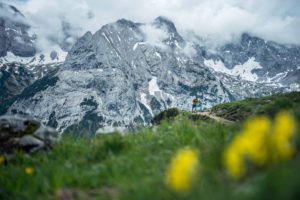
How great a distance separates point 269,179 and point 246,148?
39 cm

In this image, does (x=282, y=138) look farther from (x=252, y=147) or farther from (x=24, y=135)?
(x=24, y=135)

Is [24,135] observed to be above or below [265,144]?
above

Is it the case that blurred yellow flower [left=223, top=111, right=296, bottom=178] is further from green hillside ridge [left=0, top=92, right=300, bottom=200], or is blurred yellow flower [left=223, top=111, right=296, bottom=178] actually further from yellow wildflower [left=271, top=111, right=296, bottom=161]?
green hillside ridge [left=0, top=92, right=300, bottom=200]

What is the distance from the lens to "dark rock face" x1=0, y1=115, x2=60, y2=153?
7.68 m

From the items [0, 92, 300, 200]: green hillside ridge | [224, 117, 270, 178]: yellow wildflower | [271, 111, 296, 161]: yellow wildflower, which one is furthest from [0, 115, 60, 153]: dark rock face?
[271, 111, 296, 161]: yellow wildflower

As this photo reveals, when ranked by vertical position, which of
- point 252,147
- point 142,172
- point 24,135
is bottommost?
point 142,172

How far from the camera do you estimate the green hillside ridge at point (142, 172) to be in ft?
7.62

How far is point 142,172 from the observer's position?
14.9 ft

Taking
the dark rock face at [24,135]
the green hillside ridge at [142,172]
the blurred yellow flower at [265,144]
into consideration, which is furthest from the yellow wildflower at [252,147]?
the dark rock face at [24,135]

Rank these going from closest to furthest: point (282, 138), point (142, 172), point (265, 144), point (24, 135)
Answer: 1. point (282, 138)
2. point (265, 144)
3. point (142, 172)
4. point (24, 135)

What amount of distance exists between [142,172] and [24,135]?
244 inches

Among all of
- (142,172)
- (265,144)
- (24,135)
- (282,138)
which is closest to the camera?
(282,138)

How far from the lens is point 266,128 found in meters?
2.29

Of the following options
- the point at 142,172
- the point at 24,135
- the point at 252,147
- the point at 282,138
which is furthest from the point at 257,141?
the point at 24,135
